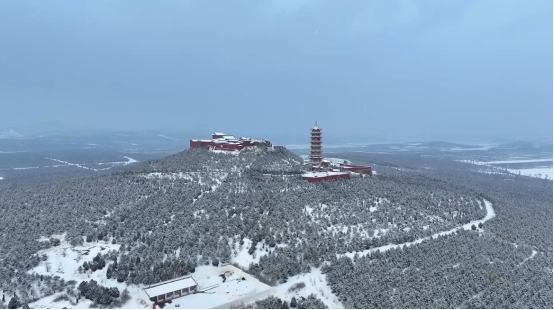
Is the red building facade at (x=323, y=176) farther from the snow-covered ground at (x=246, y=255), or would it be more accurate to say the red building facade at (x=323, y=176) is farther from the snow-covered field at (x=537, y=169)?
the snow-covered field at (x=537, y=169)

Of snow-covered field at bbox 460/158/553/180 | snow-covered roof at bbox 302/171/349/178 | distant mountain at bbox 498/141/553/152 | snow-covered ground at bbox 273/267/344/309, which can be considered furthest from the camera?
distant mountain at bbox 498/141/553/152

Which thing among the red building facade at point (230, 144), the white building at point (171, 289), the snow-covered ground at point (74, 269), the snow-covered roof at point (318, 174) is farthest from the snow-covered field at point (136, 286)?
the red building facade at point (230, 144)

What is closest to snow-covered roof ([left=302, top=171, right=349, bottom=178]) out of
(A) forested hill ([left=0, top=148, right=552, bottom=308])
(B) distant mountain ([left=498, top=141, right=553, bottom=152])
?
(A) forested hill ([left=0, top=148, right=552, bottom=308])

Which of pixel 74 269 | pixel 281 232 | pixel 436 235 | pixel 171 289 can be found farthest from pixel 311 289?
pixel 74 269

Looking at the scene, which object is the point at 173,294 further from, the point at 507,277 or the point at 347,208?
the point at 507,277

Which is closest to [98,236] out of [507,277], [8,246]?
[8,246]

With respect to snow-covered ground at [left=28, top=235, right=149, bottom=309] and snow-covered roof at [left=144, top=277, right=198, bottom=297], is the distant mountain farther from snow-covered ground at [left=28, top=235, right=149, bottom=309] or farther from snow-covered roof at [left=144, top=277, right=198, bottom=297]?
snow-covered ground at [left=28, top=235, right=149, bottom=309]
